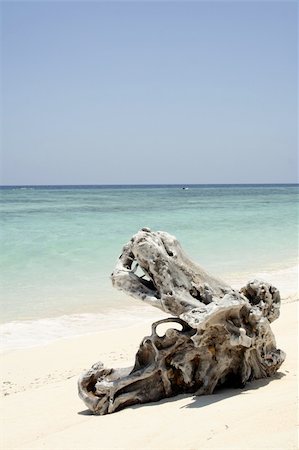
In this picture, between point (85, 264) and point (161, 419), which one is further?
point (85, 264)

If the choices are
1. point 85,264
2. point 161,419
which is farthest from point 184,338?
point 85,264

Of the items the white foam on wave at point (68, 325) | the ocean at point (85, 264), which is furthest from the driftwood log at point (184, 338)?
the ocean at point (85, 264)

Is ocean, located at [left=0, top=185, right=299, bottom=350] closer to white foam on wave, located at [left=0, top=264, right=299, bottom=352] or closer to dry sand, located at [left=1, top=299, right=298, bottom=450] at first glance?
white foam on wave, located at [left=0, top=264, right=299, bottom=352]

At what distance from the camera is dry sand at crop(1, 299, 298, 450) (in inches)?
151

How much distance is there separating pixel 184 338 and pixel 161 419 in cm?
79

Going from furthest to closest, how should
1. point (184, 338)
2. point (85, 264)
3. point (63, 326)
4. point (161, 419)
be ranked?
point (85, 264), point (63, 326), point (184, 338), point (161, 419)

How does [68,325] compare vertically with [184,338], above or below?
below

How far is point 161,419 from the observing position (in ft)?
14.6

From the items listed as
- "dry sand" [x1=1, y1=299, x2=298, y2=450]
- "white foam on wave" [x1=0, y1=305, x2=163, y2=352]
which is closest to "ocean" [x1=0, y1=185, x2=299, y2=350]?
"white foam on wave" [x1=0, y1=305, x2=163, y2=352]

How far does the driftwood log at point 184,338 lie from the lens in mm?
4910

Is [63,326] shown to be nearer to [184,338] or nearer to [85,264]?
[184,338]

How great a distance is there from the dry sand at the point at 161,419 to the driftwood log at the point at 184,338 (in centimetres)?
15

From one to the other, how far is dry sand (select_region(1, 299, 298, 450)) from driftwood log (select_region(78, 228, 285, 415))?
0.15 metres

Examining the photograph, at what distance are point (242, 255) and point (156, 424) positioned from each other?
14.1 m
